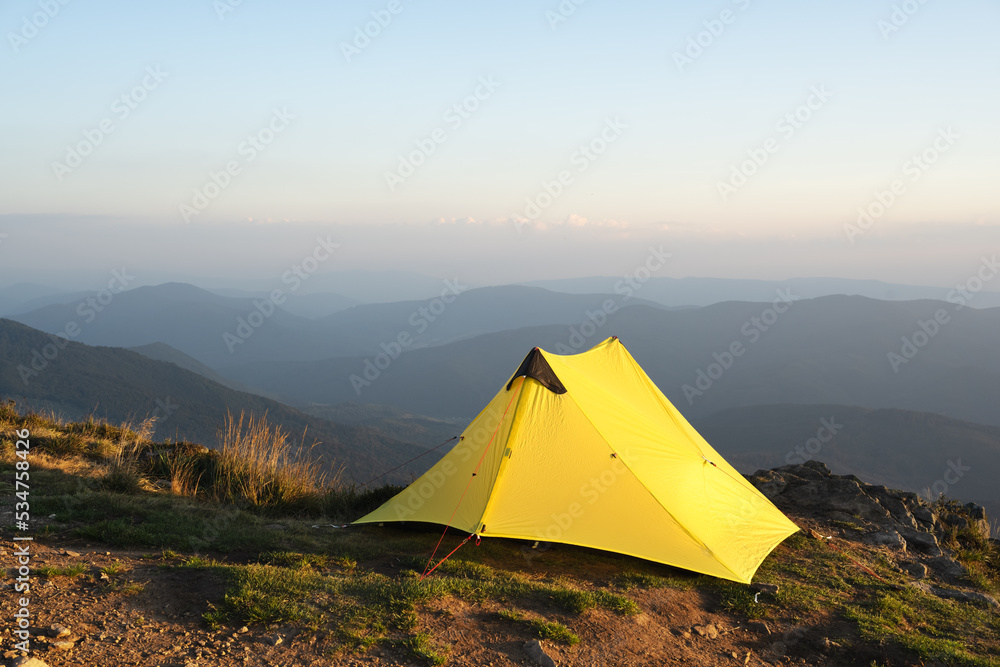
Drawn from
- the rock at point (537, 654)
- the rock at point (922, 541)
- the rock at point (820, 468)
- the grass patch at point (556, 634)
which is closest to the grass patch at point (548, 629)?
the grass patch at point (556, 634)

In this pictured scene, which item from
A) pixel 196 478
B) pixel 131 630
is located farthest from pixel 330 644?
pixel 196 478

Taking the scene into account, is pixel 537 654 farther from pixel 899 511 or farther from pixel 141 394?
pixel 141 394

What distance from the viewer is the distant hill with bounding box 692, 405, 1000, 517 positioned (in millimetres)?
81812

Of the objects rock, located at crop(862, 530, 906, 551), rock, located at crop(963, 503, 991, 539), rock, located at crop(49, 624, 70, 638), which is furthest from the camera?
rock, located at crop(963, 503, 991, 539)

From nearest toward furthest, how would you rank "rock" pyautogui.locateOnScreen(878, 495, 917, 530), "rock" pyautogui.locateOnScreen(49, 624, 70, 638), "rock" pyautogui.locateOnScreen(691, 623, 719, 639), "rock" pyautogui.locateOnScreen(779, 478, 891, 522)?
"rock" pyautogui.locateOnScreen(49, 624, 70, 638) → "rock" pyautogui.locateOnScreen(691, 623, 719, 639) → "rock" pyautogui.locateOnScreen(878, 495, 917, 530) → "rock" pyautogui.locateOnScreen(779, 478, 891, 522)

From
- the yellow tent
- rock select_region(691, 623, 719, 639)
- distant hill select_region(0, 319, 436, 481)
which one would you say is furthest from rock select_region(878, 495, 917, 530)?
distant hill select_region(0, 319, 436, 481)

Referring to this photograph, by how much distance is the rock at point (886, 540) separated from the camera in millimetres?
8156

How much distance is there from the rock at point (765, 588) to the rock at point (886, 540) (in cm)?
322

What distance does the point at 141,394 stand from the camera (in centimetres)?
7725

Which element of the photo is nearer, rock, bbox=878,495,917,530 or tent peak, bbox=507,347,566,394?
tent peak, bbox=507,347,566,394

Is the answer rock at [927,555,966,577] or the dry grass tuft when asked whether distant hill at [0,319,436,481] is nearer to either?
the dry grass tuft

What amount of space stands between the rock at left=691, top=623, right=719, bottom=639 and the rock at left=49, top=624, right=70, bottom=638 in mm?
4956

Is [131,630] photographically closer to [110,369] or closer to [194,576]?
[194,576]

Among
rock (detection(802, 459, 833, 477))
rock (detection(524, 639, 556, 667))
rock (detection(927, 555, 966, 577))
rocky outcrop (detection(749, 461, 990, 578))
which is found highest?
rock (detection(802, 459, 833, 477))
